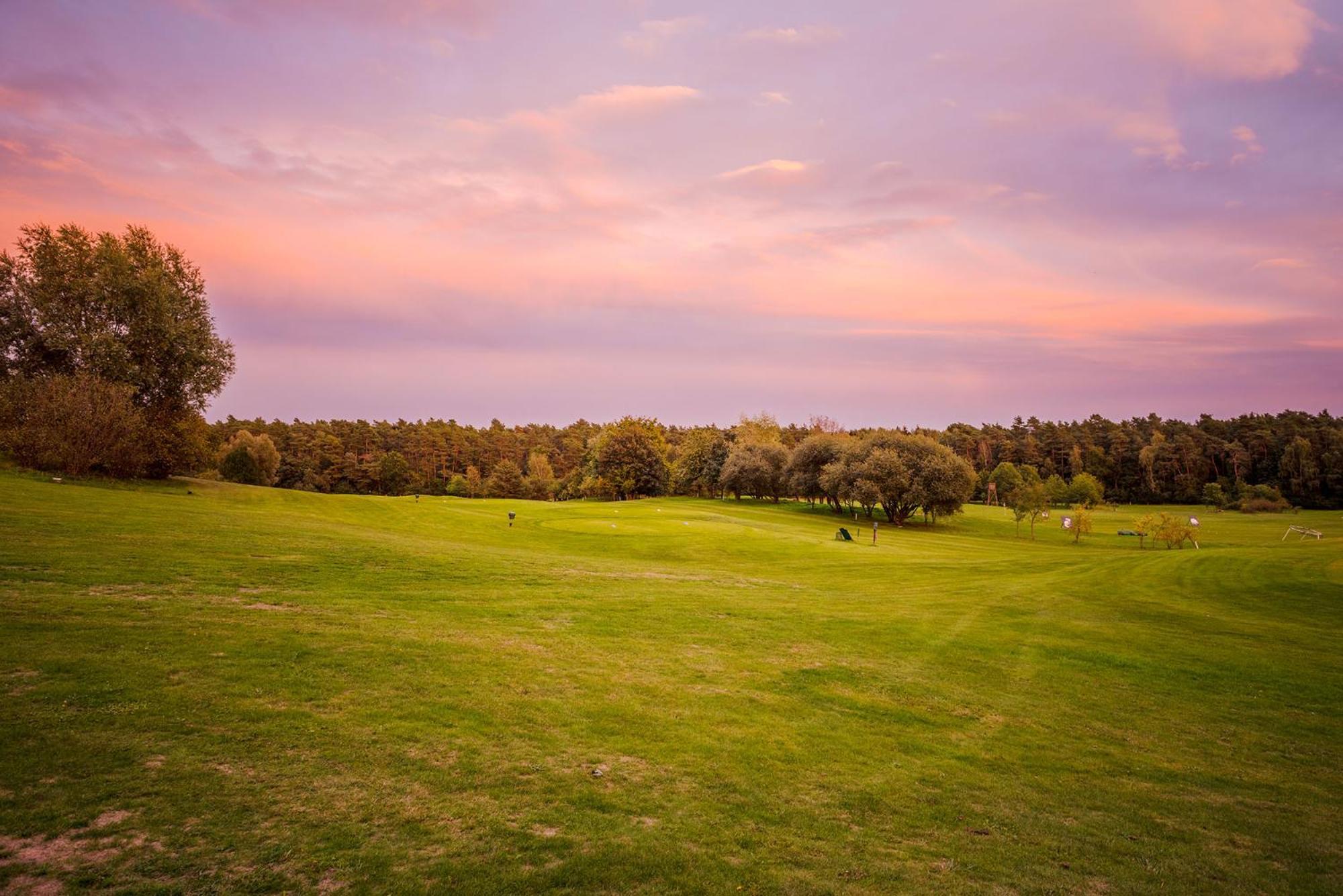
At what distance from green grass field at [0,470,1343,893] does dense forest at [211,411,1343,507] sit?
72964mm

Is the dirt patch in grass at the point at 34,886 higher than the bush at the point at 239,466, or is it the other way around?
the bush at the point at 239,466

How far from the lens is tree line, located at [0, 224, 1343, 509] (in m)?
37.1

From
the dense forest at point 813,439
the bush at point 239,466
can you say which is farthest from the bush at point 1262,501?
the bush at point 239,466

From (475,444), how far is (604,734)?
137101 millimetres

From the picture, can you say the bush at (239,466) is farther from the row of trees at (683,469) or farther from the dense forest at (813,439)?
the dense forest at (813,439)

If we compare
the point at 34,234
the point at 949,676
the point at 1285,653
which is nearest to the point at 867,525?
the point at 1285,653

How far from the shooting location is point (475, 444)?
455 ft

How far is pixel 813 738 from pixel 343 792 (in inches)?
260

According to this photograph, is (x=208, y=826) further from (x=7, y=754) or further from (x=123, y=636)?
(x=123, y=636)

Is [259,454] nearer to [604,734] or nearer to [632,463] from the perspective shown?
[632,463]

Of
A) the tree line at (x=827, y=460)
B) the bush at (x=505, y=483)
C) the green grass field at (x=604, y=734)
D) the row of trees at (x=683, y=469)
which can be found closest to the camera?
the green grass field at (x=604, y=734)

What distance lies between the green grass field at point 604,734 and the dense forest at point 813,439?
72964 mm

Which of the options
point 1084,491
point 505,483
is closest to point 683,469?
point 505,483

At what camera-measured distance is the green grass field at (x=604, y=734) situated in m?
5.71
